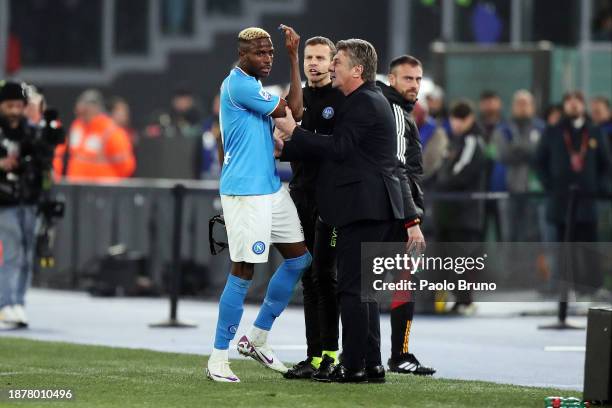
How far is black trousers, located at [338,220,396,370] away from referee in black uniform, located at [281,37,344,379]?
450 millimetres

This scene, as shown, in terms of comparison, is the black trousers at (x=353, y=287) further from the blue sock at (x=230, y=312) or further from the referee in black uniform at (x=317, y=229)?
the blue sock at (x=230, y=312)

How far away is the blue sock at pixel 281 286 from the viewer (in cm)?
1158

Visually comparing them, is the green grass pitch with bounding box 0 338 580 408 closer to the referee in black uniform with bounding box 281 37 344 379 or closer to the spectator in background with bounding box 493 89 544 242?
the referee in black uniform with bounding box 281 37 344 379

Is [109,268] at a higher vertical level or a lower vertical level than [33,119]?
lower

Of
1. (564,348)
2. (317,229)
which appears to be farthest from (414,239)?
(564,348)

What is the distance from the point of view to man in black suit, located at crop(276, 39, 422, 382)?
11047 mm

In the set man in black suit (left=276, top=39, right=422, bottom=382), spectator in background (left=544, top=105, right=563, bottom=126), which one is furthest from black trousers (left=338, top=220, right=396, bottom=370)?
spectator in background (left=544, top=105, right=563, bottom=126)

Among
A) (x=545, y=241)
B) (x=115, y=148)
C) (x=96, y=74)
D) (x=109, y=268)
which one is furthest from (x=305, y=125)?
(x=96, y=74)

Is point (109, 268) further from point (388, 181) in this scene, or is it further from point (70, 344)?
point (388, 181)

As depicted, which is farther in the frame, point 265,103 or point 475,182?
point 475,182

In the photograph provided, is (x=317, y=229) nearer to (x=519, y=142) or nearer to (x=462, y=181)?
(x=462, y=181)

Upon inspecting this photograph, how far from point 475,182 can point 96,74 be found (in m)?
14.7

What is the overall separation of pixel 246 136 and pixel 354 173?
718mm

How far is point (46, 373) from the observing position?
1203 cm
